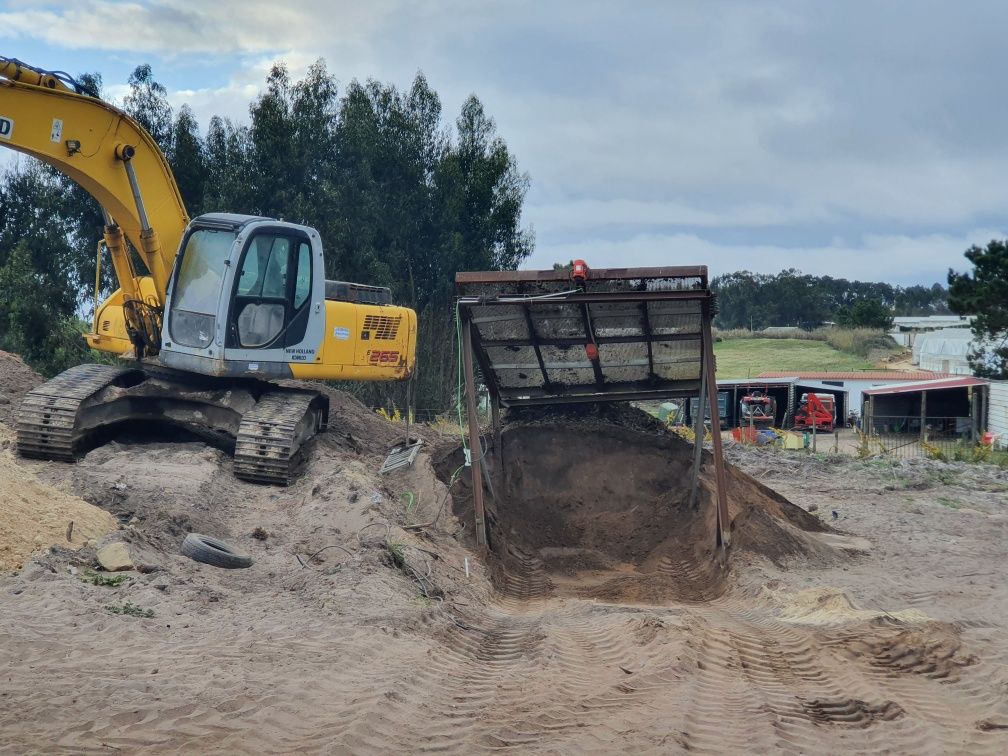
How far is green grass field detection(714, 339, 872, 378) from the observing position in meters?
53.9

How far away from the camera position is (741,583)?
9.64 meters

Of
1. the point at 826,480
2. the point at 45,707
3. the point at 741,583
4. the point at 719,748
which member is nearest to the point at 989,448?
the point at 826,480

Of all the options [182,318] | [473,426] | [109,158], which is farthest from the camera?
[182,318]

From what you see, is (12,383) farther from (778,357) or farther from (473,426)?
(778,357)

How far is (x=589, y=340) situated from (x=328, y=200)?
1640 centimetres

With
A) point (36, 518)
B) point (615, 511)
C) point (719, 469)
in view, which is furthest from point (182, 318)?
point (719, 469)

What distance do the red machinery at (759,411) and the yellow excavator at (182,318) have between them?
26.3 meters

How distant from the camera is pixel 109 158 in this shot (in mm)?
11703

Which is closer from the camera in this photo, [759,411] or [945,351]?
[759,411]

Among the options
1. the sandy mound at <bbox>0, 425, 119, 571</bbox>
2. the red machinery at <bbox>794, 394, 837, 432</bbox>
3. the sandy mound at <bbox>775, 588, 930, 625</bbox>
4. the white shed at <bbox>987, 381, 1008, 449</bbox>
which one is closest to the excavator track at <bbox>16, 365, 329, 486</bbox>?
the sandy mound at <bbox>0, 425, 119, 571</bbox>

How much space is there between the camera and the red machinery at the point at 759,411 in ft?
122

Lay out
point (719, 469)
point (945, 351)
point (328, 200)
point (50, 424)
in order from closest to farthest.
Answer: point (719, 469) < point (50, 424) < point (328, 200) < point (945, 351)

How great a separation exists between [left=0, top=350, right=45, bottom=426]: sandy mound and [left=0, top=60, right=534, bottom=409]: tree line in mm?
7994

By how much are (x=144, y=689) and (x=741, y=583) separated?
6.03 meters
